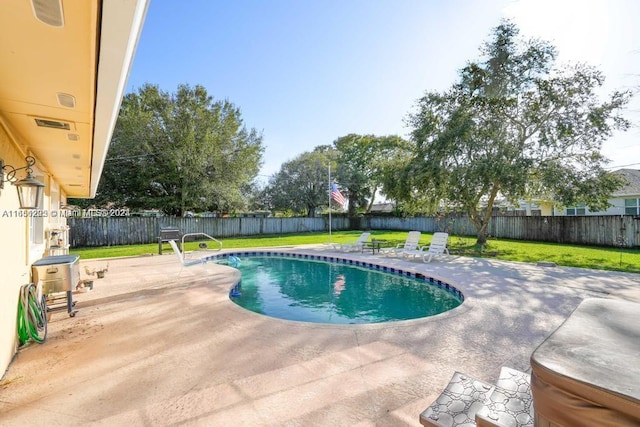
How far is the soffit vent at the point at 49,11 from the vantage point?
4.58ft

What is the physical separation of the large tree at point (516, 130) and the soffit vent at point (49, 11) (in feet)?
39.0

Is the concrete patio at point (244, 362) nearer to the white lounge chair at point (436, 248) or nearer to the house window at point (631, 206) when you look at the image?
the white lounge chair at point (436, 248)

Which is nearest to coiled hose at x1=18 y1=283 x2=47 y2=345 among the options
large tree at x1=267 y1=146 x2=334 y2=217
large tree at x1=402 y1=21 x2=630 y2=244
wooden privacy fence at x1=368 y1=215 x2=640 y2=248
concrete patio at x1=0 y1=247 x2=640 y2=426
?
concrete patio at x1=0 y1=247 x2=640 y2=426

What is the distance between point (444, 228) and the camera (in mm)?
20359

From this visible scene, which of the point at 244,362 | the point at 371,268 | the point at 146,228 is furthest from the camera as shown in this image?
the point at 146,228

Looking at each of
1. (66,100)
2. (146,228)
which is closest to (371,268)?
(66,100)

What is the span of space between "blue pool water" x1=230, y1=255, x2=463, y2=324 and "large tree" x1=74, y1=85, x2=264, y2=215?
10.5 metres

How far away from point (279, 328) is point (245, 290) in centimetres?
381

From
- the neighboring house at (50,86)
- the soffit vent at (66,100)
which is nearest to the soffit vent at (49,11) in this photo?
the neighboring house at (50,86)

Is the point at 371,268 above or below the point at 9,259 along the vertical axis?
below

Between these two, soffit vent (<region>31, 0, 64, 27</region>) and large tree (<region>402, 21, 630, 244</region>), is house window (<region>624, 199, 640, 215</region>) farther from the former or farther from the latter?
soffit vent (<region>31, 0, 64, 27</region>)

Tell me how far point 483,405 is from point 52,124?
489cm

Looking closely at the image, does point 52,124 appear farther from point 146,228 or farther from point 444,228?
point 444,228

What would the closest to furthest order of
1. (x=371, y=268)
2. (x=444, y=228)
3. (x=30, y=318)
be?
(x=30, y=318), (x=371, y=268), (x=444, y=228)
